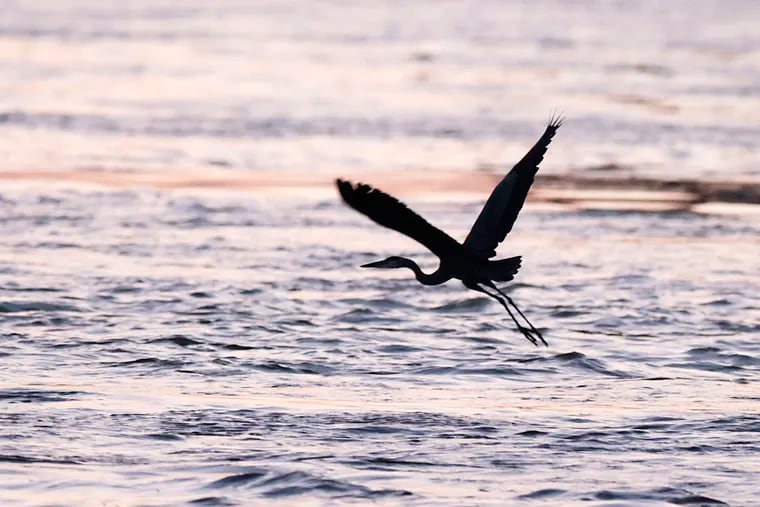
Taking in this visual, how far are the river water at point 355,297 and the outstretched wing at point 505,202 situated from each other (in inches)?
39.9

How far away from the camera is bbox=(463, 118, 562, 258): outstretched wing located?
9.02 meters

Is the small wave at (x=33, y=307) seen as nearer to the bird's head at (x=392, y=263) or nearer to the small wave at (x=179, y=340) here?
the small wave at (x=179, y=340)

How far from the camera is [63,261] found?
14.0 meters

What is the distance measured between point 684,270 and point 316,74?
14.1 m

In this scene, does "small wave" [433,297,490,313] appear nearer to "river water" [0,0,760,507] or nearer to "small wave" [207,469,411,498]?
"river water" [0,0,760,507]

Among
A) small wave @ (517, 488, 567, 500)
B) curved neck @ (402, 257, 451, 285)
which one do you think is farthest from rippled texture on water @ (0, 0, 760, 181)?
small wave @ (517, 488, 567, 500)

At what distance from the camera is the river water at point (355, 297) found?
8508 mm

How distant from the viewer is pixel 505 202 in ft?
29.7

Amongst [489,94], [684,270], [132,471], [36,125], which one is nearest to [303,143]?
[36,125]

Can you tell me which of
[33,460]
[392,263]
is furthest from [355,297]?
[33,460]

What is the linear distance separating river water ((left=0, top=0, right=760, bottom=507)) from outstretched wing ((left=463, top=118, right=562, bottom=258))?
39.9 inches

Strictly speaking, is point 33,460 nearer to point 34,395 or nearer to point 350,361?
point 34,395

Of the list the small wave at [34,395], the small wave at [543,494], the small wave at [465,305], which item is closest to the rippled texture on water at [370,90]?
the small wave at [465,305]

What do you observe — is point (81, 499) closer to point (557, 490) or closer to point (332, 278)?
point (557, 490)
